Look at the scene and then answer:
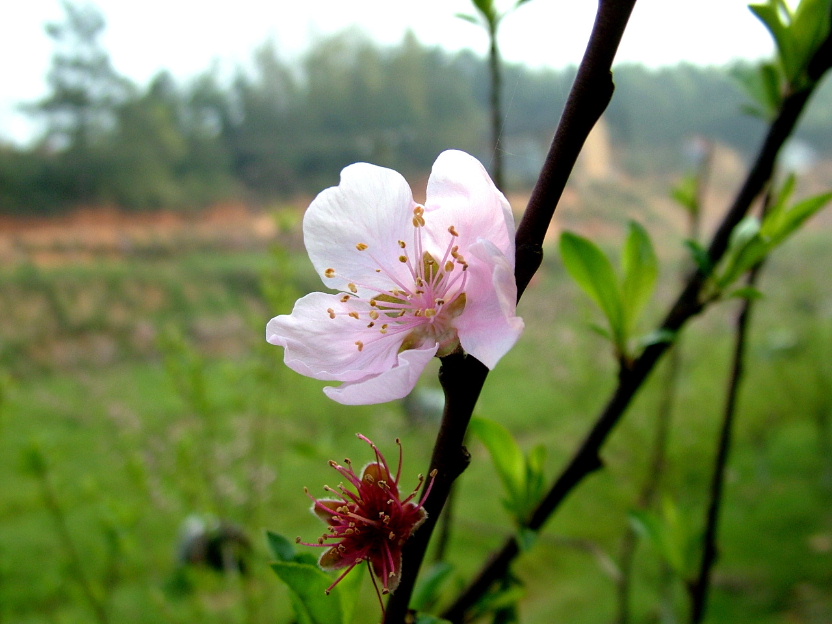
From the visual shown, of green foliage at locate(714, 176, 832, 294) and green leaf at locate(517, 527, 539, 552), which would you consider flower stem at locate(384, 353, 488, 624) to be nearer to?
green leaf at locate(517, 527, 539, 552)

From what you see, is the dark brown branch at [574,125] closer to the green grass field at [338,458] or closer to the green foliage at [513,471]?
the green foliage at [513,471]

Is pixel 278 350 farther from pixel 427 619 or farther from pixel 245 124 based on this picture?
pixel 245 124

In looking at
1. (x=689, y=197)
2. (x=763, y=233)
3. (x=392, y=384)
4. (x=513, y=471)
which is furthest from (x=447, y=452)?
(x=689, y=197)

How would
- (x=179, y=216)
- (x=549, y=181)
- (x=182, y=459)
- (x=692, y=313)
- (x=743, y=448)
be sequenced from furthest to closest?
(x=179, y=216)
(x=743, y=448)
(x=182, y=459)
(x=692, y=313)
(x=549, y=181)

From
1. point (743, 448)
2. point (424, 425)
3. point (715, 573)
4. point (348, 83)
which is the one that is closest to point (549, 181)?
point (424, 425)

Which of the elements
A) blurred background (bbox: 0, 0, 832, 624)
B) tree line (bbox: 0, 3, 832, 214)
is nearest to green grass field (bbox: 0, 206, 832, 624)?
blurred background (bbox: 0, 0, 832, 624)

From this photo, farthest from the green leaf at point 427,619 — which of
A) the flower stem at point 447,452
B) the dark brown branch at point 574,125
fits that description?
the dark brown branch at point 574,125

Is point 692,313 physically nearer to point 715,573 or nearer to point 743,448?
point 715,573
